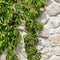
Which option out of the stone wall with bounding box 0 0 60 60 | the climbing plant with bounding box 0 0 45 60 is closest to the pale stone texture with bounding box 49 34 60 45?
the stone wall with bounding box 0 0 60 60

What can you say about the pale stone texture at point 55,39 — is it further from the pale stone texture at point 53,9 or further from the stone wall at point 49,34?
the pale stone texture at point 53,9

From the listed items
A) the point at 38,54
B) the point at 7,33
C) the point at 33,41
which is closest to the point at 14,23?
the point at 7,33

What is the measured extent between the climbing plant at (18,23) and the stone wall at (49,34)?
0.18 ft

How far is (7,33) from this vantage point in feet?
8.54

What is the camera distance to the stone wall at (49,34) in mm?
2494

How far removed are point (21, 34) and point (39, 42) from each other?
243 mm

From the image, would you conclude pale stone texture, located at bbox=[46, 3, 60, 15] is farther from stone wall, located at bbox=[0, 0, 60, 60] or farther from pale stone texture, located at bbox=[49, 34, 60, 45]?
pale stone texture, located at bbox=[49, 34, 60, 45]

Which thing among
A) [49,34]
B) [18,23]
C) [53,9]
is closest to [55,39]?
[49,34]

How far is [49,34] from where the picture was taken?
8.39 feet

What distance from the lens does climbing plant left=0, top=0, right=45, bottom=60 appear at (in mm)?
2512

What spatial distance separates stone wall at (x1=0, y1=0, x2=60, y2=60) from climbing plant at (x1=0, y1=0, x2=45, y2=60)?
0.18 feet

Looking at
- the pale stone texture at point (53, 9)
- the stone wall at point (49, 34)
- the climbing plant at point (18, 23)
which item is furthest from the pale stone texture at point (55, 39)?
the pale stone texture at point (53, 9)

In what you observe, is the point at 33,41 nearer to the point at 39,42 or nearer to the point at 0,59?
the point at 39,42

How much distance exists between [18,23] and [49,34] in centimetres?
40
